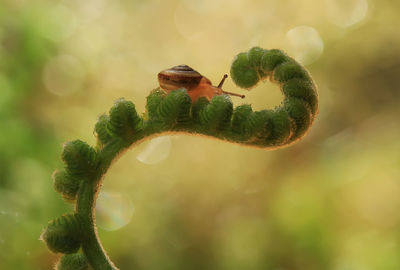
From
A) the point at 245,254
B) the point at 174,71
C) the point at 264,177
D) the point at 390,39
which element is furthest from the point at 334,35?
the point at 174,71

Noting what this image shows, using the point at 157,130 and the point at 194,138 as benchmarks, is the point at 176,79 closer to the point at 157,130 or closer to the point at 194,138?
the point at 157,130

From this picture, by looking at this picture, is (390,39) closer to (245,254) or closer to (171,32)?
(171,32)

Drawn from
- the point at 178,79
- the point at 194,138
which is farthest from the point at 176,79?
the point at 194,138

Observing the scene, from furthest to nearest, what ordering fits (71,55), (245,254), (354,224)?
(71,55)
(245,254)
(354,224)

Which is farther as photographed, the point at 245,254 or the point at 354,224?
the point at 245,254

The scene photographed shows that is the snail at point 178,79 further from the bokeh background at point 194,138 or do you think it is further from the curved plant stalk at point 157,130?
the bokeh background at point 194,138

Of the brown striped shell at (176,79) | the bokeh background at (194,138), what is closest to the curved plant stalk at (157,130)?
the brown striped shell at (176,79)
